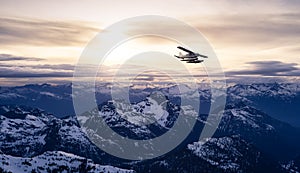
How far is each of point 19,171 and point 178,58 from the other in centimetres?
9823

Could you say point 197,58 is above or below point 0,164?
above

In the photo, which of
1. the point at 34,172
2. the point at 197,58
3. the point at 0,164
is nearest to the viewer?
the point at 197,58

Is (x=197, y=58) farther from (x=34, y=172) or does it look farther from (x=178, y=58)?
(x=34, y=172)

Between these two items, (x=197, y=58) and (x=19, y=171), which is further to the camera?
(x=19, y=171)

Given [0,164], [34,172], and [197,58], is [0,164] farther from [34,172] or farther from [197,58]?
[197,58]

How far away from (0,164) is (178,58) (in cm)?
9900

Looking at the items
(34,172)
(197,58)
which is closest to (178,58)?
(197,58)

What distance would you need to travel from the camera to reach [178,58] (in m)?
167

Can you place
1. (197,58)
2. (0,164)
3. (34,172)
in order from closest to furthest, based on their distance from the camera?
1. (197,58)
2. (0,164)
3. (34,172)

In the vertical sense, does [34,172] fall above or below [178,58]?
below

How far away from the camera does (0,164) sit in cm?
18450

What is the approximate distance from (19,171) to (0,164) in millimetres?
11444

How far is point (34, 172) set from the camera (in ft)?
652

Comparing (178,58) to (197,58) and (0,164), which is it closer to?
(197,58)
